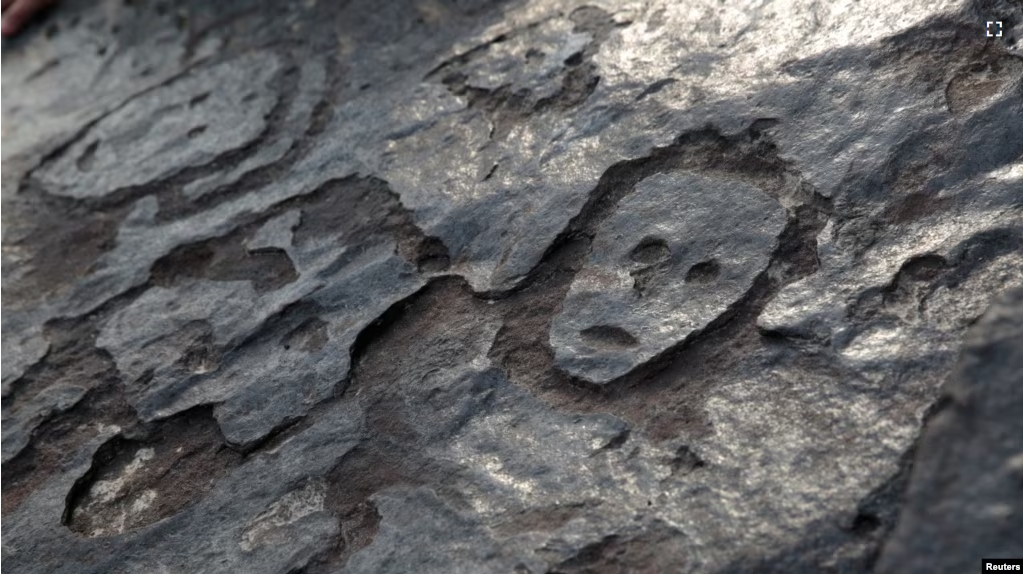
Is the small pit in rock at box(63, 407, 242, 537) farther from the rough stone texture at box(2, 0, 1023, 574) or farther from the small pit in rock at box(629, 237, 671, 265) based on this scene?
the small pit in rock at box(629, 237, 671, 265)

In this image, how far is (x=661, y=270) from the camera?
1508mm

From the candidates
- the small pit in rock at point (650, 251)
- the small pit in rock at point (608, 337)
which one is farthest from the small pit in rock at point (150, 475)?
the small pit in rock at point (650, 251)

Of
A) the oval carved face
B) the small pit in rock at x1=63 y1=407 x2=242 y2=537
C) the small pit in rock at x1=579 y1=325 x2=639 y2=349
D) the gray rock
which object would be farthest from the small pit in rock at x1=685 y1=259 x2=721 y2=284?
the small pit in rock at x1=63 y1=407 x2=242 y2=537

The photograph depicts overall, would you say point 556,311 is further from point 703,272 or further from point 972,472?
point 972,472

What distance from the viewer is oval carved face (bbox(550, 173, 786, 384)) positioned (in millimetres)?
1421

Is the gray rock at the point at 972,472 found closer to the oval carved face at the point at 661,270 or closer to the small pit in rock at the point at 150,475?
the oval carved face at the point at 661,270

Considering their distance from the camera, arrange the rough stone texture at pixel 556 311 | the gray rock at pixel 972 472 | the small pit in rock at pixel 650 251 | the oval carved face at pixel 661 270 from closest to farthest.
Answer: the gray rock at pixel 972 472 < the rough stone texture at pixel 556 311 < the oval carved face at pixel 661 270 < the small pit in rock at pixel 650 251

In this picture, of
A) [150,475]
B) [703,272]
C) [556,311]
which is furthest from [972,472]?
[150,475]

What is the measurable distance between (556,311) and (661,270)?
17 cm

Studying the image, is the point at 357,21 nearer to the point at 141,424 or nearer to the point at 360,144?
the point at 360,144

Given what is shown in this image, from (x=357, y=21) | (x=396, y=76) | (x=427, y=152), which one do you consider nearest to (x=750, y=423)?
(x=427, y=152)

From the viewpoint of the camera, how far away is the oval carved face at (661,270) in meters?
1.42

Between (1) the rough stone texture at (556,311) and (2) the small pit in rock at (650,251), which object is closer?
(1) the rough stone texture at (556,311)

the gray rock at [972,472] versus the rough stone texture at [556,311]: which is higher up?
the rough stone texture at [556,311]
